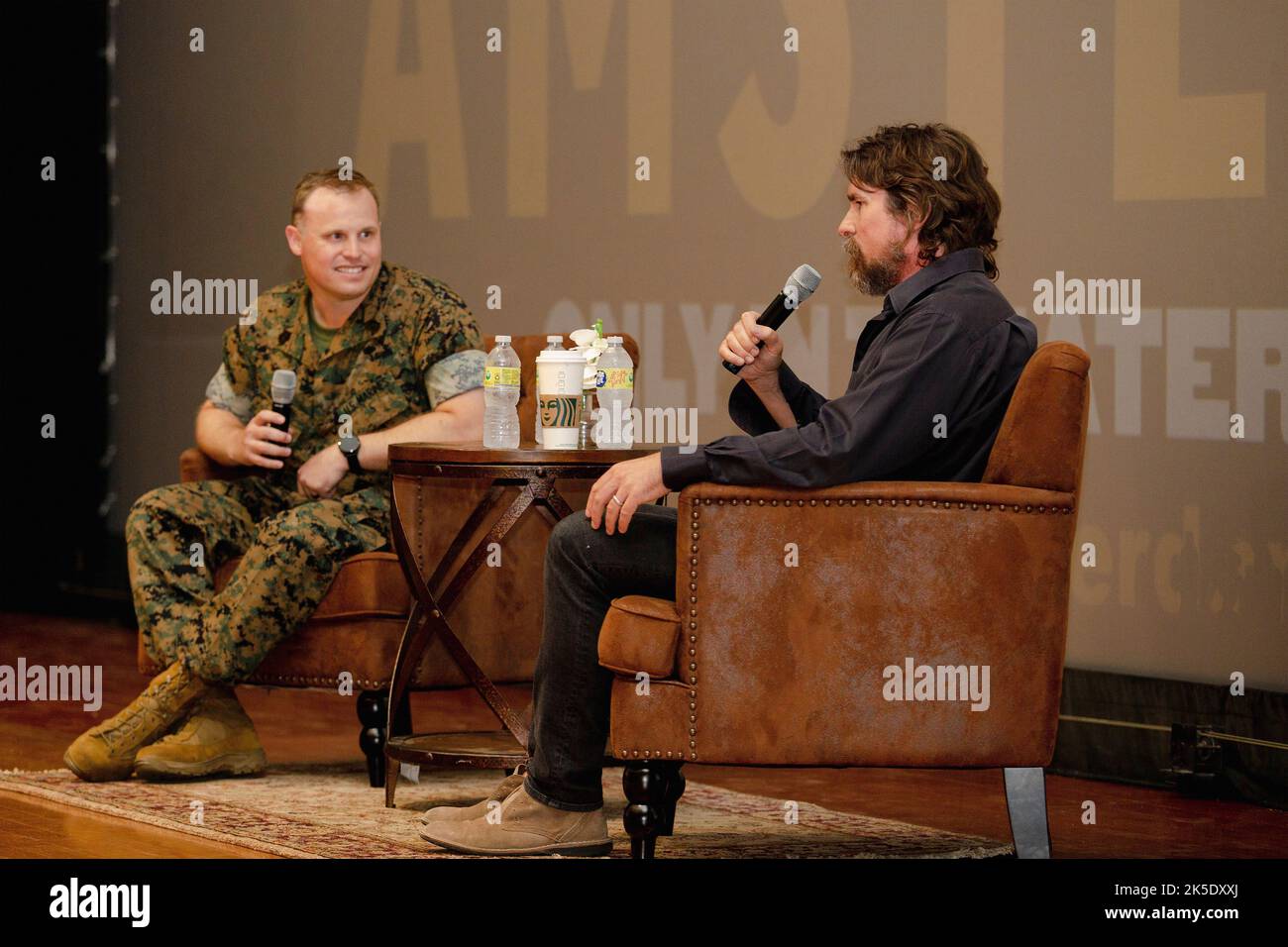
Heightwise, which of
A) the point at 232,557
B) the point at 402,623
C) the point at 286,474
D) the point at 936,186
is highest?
the point at 936,186

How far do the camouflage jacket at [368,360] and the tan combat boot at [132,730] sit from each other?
529 mm

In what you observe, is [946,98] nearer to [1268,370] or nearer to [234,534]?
[1268,370]

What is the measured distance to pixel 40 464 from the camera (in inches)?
287

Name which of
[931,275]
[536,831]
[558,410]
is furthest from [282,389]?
[931,275]

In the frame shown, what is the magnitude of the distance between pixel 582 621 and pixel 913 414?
0.64 meters

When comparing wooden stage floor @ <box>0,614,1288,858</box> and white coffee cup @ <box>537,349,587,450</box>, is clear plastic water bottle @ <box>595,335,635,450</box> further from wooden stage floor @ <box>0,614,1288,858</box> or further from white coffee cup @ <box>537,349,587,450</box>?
wooden stage floor @ <box>0,614,1288,858</box>

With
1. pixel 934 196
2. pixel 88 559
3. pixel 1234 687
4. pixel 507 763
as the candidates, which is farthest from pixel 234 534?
pixel 88 559

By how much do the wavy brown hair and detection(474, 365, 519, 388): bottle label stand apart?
2.79 feet

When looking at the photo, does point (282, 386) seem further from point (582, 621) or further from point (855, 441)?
point (855, 441)

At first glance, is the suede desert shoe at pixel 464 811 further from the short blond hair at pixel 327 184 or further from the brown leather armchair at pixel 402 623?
the short blond hair at pixel 327 184

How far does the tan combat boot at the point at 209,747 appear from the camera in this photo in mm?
3840

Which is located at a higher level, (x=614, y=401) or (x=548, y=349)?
(x=548, y=349)

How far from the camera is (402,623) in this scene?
12.3 feet

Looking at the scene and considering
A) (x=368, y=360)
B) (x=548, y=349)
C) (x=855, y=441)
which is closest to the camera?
(x=855, y=441)
